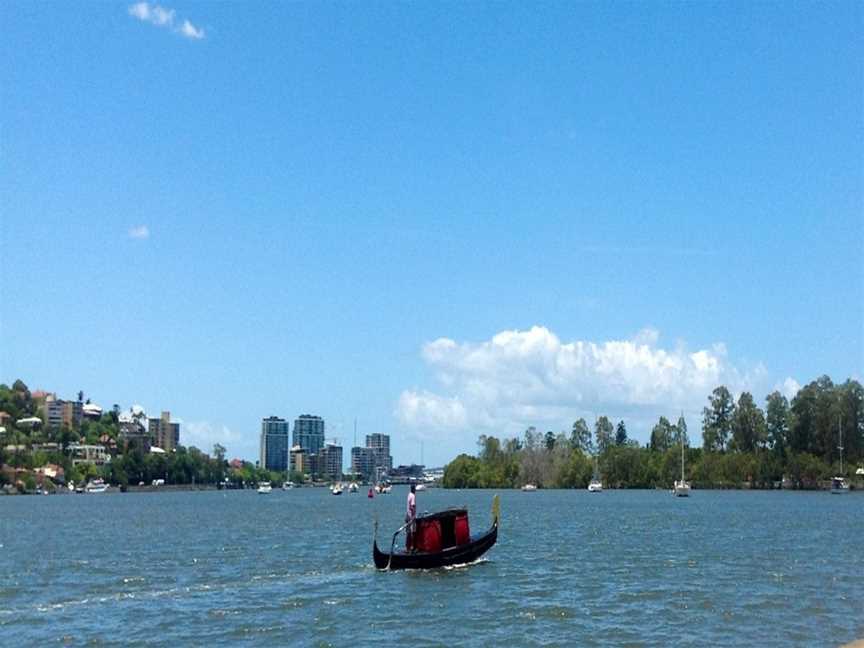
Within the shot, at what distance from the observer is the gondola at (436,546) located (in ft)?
151

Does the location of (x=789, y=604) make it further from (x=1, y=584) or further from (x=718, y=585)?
(x=1, y=584)

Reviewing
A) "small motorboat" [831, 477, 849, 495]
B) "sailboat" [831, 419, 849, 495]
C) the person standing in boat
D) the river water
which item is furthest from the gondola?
"sailboat" [831, 419, 849, 495]

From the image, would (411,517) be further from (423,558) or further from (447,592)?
(447,592)

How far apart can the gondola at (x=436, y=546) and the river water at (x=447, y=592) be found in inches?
27.7

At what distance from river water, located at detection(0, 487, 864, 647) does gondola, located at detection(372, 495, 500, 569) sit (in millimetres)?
704

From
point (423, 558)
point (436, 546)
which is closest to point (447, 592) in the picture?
point (423, 558)

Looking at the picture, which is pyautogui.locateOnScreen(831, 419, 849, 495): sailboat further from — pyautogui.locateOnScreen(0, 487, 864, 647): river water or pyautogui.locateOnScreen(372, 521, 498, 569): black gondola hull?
pyautogui.locateOnScreen(372, 521, 498, 569): black gondola hull

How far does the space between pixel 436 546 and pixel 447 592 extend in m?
6.71

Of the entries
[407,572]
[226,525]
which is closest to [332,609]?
[407,572]

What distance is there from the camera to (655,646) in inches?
1140

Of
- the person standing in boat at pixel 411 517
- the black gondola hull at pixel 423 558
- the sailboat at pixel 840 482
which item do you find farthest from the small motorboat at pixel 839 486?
the person standing in boat at pixel 411 517

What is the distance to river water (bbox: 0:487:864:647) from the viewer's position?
103 feet

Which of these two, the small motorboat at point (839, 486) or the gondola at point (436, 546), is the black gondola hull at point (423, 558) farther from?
the small motorboat at point (839, 486)

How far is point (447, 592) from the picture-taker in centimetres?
4044
